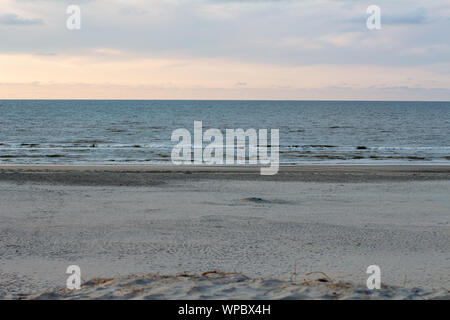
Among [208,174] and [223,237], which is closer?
[223,237]

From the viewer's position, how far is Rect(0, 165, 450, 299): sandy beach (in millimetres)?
6652

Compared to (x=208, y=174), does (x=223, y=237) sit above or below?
below

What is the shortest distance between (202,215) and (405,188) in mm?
8061

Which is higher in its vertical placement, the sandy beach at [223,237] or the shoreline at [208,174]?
the shoreline at [208,174]

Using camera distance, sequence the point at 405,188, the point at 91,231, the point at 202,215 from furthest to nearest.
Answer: the point at 405,188, the point at 202,215, the point at 91,231

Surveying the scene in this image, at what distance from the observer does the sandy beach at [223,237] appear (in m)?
6.65

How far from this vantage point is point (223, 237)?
10.0 m

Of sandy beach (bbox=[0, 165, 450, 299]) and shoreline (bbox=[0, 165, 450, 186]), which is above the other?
shoreline (bbox=[0, 165, 450, 186])

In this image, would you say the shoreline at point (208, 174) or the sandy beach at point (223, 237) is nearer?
the sandy beach at point (223, 237)

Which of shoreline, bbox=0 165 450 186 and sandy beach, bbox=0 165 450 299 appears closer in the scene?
sandy beach, bbox=0 165 450 299

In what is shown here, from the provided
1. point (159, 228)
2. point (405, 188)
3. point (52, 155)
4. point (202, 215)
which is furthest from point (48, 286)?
point (52, 155)
